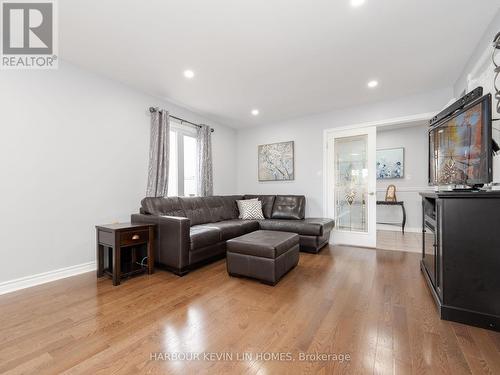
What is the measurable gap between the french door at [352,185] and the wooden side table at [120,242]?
3151 mm

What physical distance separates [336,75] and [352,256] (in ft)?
8.54

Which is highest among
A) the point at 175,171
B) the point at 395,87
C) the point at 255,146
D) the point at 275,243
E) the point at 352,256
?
the point at 395,87

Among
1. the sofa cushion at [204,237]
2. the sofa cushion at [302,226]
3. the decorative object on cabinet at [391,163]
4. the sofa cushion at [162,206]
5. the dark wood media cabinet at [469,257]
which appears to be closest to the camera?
the dark wood media cabinet at [469,257]

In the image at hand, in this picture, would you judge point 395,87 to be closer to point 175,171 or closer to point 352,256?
point 352,256

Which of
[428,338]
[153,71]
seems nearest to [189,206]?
[153,71]

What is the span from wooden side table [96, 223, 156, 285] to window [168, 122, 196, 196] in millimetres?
1307

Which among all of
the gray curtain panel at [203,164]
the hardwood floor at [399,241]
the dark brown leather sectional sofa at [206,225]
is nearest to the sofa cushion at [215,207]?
the dark brown leather sectional sofa at [206,225]

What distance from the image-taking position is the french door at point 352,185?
12.8 ft

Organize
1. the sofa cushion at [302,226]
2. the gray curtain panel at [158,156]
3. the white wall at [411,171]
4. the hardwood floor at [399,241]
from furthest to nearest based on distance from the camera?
the white wall at [411,171]
the hardwood floor at [399,241]
the sofa cushion at [302,226]
the gray curtain panel at [158,156]

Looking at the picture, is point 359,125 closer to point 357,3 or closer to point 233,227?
point 357,3

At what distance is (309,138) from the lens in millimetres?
4512

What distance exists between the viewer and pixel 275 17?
6.41 feet

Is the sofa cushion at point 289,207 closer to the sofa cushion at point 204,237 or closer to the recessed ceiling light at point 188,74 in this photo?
the sofa cushion at point 204,237

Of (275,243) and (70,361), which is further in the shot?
(275,243)
